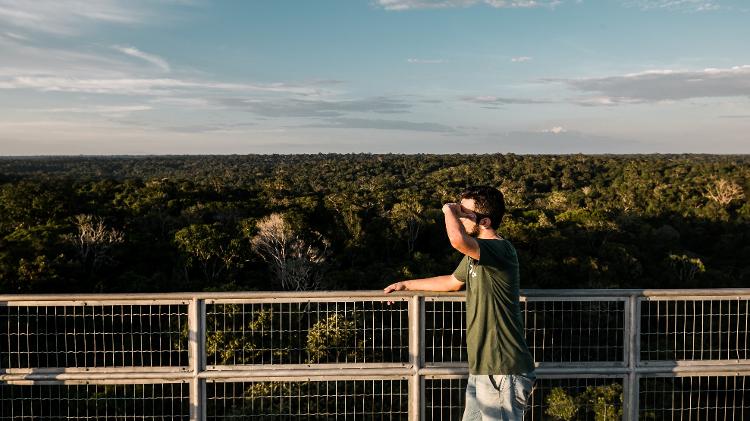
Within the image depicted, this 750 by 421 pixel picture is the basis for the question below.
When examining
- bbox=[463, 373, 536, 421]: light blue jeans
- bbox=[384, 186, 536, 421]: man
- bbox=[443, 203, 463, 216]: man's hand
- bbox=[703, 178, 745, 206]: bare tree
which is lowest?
bbox=[703, 178, 745, 206]: bare tree

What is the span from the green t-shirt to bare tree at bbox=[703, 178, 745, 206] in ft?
232

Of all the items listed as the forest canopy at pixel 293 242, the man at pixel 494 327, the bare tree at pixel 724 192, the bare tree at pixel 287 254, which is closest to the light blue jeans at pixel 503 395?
the man at pixel 494 327

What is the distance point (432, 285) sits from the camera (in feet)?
14.2

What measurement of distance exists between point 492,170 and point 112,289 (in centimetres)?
7814

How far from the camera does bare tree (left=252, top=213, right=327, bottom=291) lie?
3519cm

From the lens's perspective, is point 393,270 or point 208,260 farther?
point 208,260

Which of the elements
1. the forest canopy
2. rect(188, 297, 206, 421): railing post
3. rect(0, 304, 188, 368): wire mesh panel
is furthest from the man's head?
the forest canopy

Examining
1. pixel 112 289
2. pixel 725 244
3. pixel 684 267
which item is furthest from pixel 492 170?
pixel 112 289

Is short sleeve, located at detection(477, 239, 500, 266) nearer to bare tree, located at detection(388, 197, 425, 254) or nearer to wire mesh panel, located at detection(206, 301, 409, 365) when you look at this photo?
wire mesh panel, located at detection(206, 301, 409, 365)

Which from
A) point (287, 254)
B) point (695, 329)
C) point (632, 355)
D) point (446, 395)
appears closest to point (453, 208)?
point (446, 395)

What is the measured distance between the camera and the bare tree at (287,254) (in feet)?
115

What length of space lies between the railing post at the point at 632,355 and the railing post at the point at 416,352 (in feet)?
5.08

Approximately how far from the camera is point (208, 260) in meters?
37.7

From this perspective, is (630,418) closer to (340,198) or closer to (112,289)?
(112,289)
